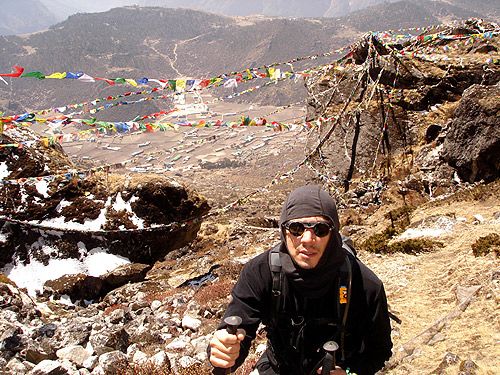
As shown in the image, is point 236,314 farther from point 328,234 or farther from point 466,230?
point 466,230

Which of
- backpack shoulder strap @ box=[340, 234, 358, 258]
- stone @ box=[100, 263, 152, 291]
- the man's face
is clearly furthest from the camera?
stone @ box=[100, 263, 152, 291]

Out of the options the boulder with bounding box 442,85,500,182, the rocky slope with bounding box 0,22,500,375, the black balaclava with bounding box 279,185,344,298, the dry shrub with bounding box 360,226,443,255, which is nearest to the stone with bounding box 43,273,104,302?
the rocky slope with bounding box 0,22,500,375

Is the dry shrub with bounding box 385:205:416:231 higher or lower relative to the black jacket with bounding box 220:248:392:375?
lower

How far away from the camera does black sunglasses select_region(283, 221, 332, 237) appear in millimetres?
2422

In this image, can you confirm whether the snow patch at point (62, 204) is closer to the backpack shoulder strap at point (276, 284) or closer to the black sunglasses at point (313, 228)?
the backpack shoulder strap at point (276, 284)

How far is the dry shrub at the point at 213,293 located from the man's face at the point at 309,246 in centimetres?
603

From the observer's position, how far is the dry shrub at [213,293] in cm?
816

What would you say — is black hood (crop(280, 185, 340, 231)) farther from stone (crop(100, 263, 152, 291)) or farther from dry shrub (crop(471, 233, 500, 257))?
stone (crop(100, 263, 152, 291))

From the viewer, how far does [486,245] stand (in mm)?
6801

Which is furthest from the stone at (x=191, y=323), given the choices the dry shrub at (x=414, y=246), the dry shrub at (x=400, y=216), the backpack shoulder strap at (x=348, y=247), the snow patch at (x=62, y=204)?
the snow patch at (x=62, y=204)

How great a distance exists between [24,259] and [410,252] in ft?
34.5

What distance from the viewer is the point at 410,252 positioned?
8.42m

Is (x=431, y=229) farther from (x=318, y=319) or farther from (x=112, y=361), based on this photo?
(x=318, y=319)

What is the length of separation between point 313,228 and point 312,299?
49 cm
